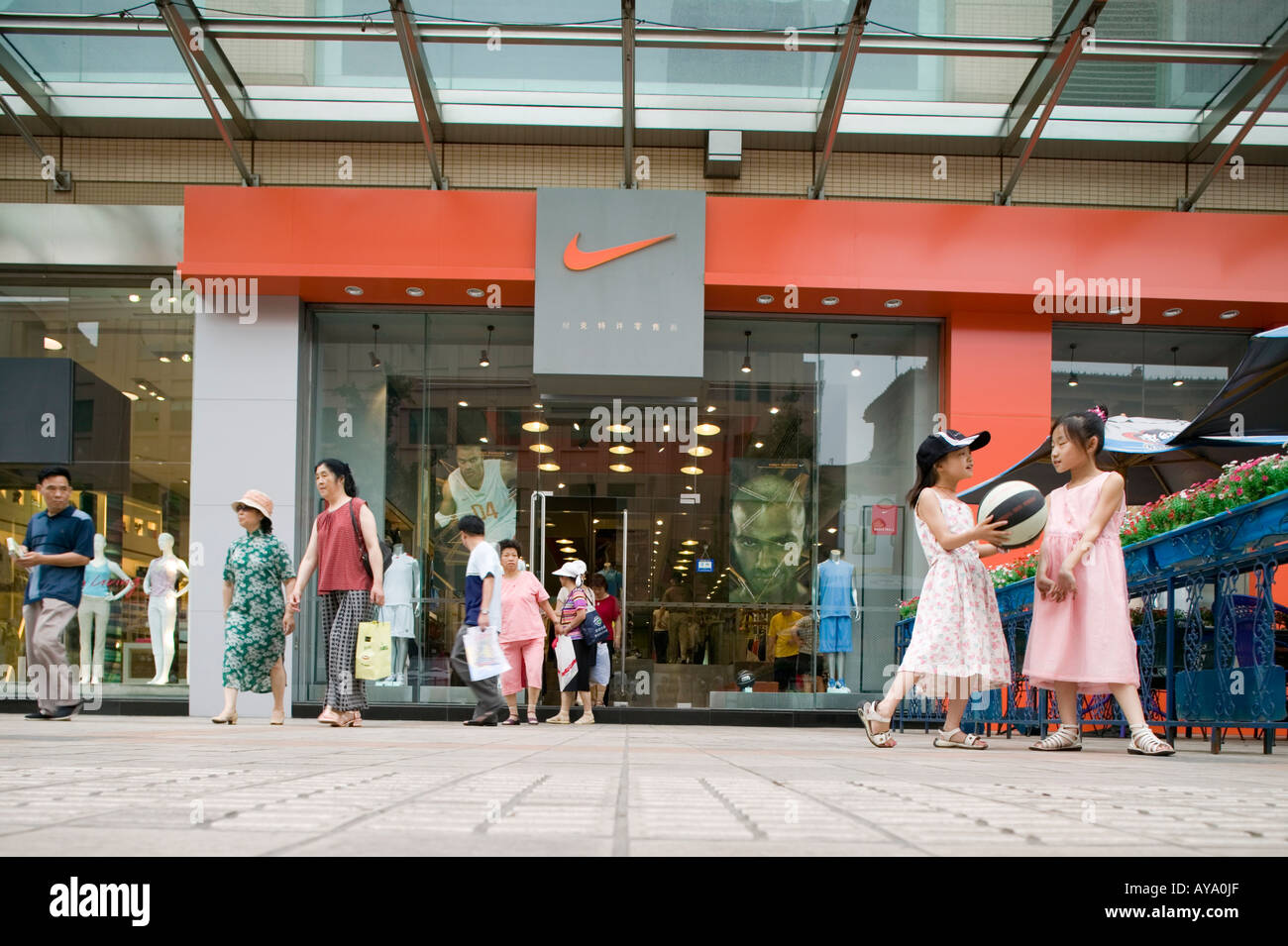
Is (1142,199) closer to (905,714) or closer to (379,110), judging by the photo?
(905,714)

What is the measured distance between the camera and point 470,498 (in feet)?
48.3

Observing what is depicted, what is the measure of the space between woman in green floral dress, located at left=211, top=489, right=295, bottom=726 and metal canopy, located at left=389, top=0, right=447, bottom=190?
6152 mm

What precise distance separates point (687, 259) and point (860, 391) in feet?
9.69

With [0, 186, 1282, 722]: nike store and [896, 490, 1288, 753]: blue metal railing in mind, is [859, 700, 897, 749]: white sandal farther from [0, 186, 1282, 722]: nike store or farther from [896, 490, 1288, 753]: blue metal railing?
[0, 186, 1282, 722]: nike store

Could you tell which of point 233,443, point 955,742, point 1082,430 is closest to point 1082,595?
point 1082,430

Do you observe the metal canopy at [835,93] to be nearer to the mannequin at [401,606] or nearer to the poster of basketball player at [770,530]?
the poster of basketball player at [770,530]

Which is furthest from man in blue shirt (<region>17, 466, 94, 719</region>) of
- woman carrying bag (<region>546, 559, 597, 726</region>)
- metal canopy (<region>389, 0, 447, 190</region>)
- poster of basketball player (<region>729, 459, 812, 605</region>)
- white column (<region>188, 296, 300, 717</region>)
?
poster of basketball player (<region>729, 459, 812, 605</region>)

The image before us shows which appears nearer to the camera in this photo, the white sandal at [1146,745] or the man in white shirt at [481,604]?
the white sandal at [1146,745]

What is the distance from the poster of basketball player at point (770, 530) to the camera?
14.6m

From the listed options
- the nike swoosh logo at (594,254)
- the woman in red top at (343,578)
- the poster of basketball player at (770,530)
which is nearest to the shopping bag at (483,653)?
the woman in red top at (343,578)

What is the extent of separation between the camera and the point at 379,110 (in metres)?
14.4

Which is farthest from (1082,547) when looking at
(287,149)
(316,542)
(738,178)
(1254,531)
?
(287,149)

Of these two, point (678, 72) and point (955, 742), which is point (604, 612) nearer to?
point (678, 72)

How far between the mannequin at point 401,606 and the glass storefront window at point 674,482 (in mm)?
61
